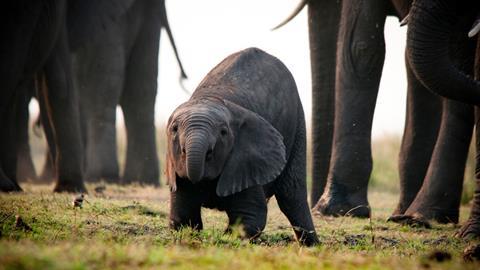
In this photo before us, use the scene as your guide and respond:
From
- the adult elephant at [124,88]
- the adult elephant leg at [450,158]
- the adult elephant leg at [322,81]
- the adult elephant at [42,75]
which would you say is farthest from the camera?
the adult elephant at [124,88]

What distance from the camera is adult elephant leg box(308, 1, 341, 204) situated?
35.5ft

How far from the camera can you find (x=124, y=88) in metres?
14.7

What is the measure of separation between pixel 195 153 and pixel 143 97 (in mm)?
8693

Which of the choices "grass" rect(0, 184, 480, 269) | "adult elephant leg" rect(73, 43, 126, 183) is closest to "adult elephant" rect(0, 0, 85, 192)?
"grass" rect(0, 184, 480, 269)

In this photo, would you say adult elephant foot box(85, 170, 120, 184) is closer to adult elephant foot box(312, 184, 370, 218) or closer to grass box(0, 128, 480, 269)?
grass box(0, 128, 480, 269)

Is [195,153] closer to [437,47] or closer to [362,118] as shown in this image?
[437,47]

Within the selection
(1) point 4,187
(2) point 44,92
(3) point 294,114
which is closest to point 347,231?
(3) point 294,114

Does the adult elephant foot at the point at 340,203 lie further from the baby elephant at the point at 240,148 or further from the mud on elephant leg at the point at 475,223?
the baby elephant at the point at 240,148

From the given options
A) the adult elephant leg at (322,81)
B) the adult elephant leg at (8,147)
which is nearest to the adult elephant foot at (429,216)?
the adult elephant leg at (322,81)

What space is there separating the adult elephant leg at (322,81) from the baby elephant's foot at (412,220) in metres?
1.67

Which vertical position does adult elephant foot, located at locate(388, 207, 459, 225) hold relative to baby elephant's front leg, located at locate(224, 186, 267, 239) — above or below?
below

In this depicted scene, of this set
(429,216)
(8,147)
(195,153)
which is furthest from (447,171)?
(8,147)

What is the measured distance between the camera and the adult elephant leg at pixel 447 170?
913 centimetres

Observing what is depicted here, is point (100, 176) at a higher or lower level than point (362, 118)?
lower
